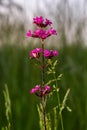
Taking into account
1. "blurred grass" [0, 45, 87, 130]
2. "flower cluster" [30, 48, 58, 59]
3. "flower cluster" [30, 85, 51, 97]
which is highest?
"flower cluster" [30, 48, 58, 59]

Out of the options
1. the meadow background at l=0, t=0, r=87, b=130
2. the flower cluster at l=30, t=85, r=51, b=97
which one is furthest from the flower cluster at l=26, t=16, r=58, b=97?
the meadow background at l=0, t=0, r=87, b=130

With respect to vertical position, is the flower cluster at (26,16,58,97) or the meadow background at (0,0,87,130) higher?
the flower cluster at (26,16,58,97)

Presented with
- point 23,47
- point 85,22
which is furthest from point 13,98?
point 85,22

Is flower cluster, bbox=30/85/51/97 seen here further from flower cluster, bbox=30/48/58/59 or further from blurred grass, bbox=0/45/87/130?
blurred grass, bbox=0/45/87/130

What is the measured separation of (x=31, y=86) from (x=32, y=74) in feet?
0.42

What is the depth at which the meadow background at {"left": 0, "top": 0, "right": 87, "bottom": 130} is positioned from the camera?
248cm

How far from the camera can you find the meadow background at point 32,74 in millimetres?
2480

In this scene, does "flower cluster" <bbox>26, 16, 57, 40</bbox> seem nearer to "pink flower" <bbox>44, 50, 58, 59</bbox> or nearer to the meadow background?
"pink flower" <bbox>44, 50, 58, 59</bbox>

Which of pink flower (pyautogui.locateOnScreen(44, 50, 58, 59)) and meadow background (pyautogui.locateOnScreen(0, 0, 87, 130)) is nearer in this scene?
pink flower (pyautogui.locateOnScreen(44, 50, 58, 59))

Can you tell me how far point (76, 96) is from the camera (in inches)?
106

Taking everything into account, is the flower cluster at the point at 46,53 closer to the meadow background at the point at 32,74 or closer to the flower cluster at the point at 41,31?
the flower cluster at the point at 41,31

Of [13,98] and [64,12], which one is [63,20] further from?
[13,98]

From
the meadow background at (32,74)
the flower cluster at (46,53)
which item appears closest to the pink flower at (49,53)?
the flower cluster at (46,53)

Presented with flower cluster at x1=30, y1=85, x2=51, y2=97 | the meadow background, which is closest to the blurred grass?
the meadow background
